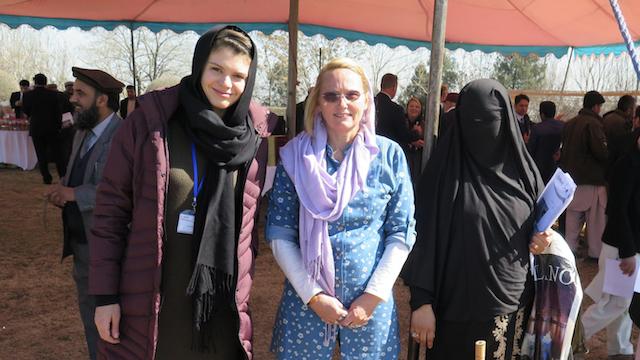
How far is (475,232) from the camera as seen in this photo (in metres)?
2.17

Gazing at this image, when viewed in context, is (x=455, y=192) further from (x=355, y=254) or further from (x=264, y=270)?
(x=264, y=270)

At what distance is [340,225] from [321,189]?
6.5 inches

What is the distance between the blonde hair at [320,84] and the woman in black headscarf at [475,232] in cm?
48

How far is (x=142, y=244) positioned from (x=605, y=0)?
5997mm

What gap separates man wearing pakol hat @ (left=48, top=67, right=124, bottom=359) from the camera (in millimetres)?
2703

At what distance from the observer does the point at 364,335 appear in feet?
6.63

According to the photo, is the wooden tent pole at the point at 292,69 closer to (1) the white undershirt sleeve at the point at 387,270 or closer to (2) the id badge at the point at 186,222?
(1) the white undershirt sleeve at the point at 387,270

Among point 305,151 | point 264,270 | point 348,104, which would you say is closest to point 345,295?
point 305,151

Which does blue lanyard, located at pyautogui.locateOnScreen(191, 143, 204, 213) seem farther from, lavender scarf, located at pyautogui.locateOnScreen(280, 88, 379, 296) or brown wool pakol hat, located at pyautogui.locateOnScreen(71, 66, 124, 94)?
brown wool pakol hat, located at pyautogui.locateOnScreen(71, 66, 124, 94)

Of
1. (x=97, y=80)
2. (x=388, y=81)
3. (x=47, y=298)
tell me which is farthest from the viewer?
(x=388, y=81)

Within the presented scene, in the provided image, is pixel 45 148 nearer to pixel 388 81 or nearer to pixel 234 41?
pixel 388 81

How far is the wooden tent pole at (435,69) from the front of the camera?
2.56 meters

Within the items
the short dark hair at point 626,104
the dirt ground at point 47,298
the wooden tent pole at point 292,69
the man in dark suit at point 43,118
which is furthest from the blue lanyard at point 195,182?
the man in dark suit at point 43,118

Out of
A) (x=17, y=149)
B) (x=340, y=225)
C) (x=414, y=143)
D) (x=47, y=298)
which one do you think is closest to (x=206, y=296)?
(x=340, y=225)
